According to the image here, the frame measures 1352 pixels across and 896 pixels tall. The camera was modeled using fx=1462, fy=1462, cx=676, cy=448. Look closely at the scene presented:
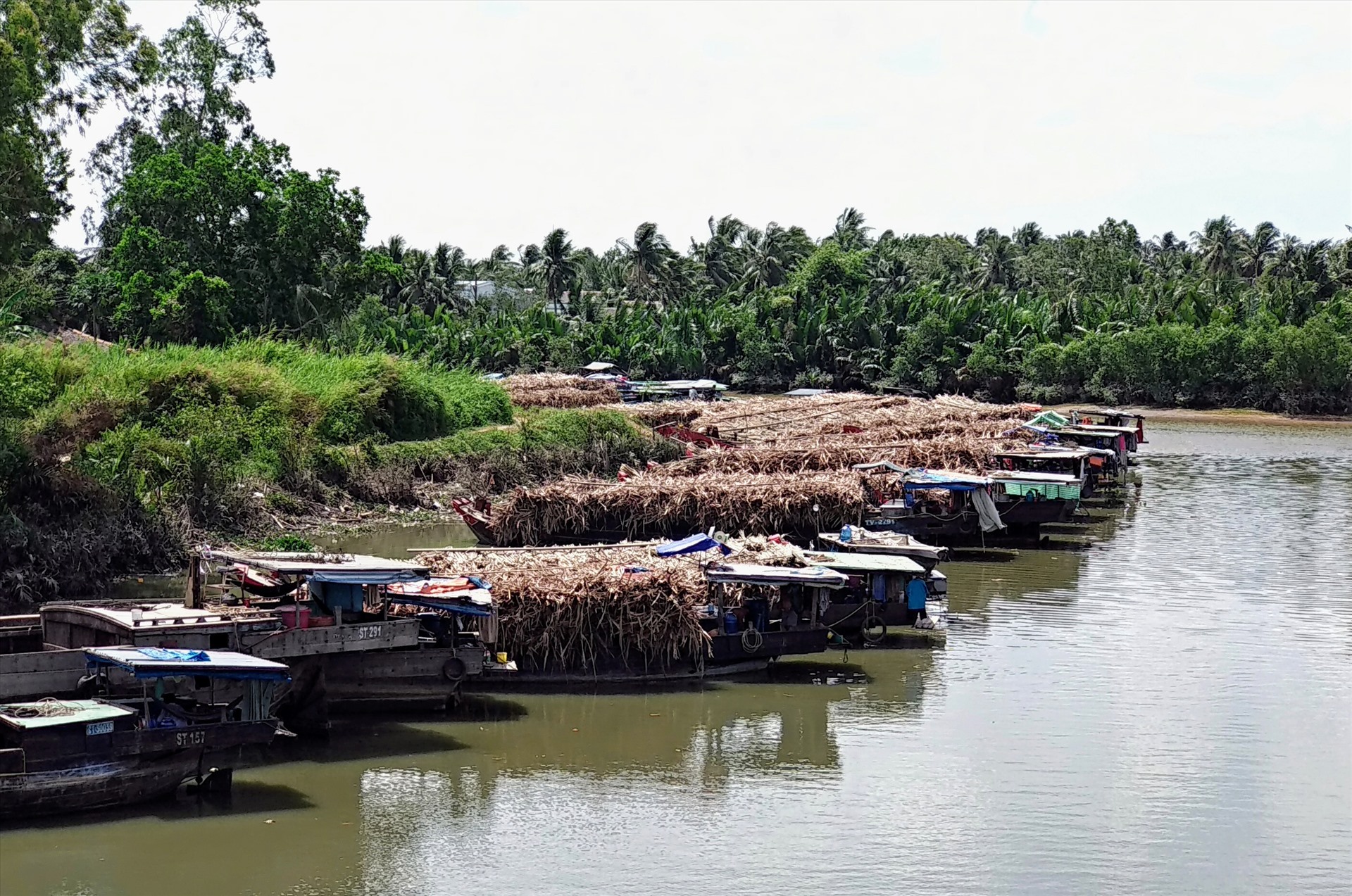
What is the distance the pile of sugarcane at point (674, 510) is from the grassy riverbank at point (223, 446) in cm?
546

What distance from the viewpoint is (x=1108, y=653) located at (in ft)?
75.9

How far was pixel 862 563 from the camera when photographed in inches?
883

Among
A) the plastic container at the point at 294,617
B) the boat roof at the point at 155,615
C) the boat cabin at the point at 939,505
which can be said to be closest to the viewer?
the boat roof at the point at 155,615

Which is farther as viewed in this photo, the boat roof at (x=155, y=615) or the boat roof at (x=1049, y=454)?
the boat roof at (x=1049, y=454)

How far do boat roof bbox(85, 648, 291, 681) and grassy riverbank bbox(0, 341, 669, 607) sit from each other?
32.5ft

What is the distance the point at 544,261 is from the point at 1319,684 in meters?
77.9

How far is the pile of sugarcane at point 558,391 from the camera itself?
188 ft

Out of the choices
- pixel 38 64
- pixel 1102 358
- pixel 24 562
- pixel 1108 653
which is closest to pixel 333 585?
pixel 24 562

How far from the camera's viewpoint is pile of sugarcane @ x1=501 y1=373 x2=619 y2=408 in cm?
5744

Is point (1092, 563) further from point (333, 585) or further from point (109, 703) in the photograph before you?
point (109, 703)

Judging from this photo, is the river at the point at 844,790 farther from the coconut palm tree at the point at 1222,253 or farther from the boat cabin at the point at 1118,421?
the coconut palm tree at the point at 1222,253

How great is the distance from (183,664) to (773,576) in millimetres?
8422

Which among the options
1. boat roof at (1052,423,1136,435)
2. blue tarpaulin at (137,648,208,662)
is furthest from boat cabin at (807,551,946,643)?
boat roof at (1052,423,1136,435)

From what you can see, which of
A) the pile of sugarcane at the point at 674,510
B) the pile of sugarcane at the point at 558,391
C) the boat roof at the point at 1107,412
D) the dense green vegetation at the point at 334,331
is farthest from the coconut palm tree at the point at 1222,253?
the pile of sugarcane at the point at 674,510
